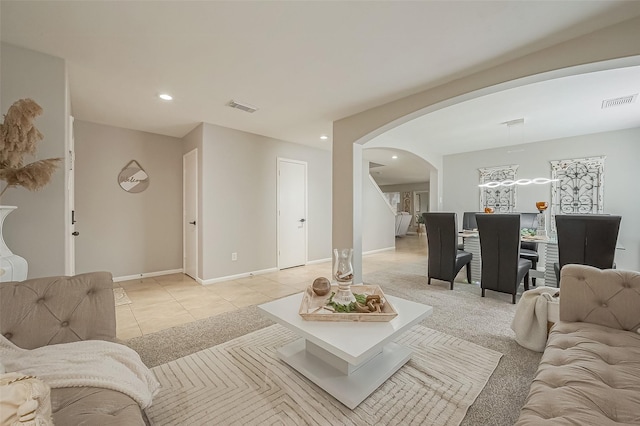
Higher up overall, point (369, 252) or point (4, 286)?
point (4, 286)

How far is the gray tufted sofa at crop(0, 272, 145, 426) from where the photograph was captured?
0.97 meters

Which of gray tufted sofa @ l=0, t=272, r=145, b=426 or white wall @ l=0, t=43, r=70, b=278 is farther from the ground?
white wall @ l=0, t=43, r=70, b=278

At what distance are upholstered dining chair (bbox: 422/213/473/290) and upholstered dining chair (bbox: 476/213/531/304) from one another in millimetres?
334

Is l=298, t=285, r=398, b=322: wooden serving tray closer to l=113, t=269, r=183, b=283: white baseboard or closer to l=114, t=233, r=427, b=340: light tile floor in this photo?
l=114, t=233, r=427, b=340: light tile floor

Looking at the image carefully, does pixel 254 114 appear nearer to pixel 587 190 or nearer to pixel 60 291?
pixel 60 291

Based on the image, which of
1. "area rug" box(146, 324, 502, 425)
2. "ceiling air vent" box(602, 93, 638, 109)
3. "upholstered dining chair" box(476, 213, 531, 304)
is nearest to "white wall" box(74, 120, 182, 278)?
"area rug" box(146, 324, 502, 425)

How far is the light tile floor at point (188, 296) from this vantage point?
2729 millimetres

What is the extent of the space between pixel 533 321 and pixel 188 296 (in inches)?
146

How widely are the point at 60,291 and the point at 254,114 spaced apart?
2.92m

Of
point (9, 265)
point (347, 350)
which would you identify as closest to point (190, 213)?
point (9, 265)

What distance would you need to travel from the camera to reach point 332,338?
1496 millimetres

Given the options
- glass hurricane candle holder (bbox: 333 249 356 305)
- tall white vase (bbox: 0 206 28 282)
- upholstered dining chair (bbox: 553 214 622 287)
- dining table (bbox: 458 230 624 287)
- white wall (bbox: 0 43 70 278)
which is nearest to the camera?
tall white vase (bbox: 0 206 28 282)

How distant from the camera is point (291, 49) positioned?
2191mm

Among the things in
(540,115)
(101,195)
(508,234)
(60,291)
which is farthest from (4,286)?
(540,115)
